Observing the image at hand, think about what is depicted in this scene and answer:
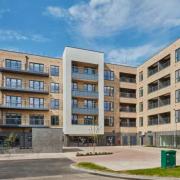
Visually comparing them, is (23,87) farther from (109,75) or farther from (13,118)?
(109,75)

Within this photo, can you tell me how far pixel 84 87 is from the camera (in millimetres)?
58406

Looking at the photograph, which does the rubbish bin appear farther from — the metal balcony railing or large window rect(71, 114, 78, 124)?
the metal balcony railing

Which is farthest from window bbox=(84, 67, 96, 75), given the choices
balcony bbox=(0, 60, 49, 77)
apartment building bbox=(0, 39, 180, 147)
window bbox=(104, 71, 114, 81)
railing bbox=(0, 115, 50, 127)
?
railing bbox=(0, 115, 50, 127)

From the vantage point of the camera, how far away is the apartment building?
2024 inches

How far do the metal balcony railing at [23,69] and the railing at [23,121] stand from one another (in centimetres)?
876

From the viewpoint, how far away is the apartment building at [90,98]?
169ft

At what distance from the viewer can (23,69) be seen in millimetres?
54125

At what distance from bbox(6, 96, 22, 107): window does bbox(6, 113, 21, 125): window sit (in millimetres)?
1862

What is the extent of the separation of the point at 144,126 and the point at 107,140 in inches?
332

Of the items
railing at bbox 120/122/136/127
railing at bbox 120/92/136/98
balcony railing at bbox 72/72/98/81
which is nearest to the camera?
balcony railing at bbox 72/72/98/81

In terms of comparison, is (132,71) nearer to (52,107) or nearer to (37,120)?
(52,107)

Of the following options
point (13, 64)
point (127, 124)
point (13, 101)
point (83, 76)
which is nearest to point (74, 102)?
point (83, 76)

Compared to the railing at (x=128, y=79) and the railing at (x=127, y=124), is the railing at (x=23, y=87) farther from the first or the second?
the railing at (x=127, y=124)

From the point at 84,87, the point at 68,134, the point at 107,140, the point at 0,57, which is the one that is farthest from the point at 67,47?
the point at 107,140
